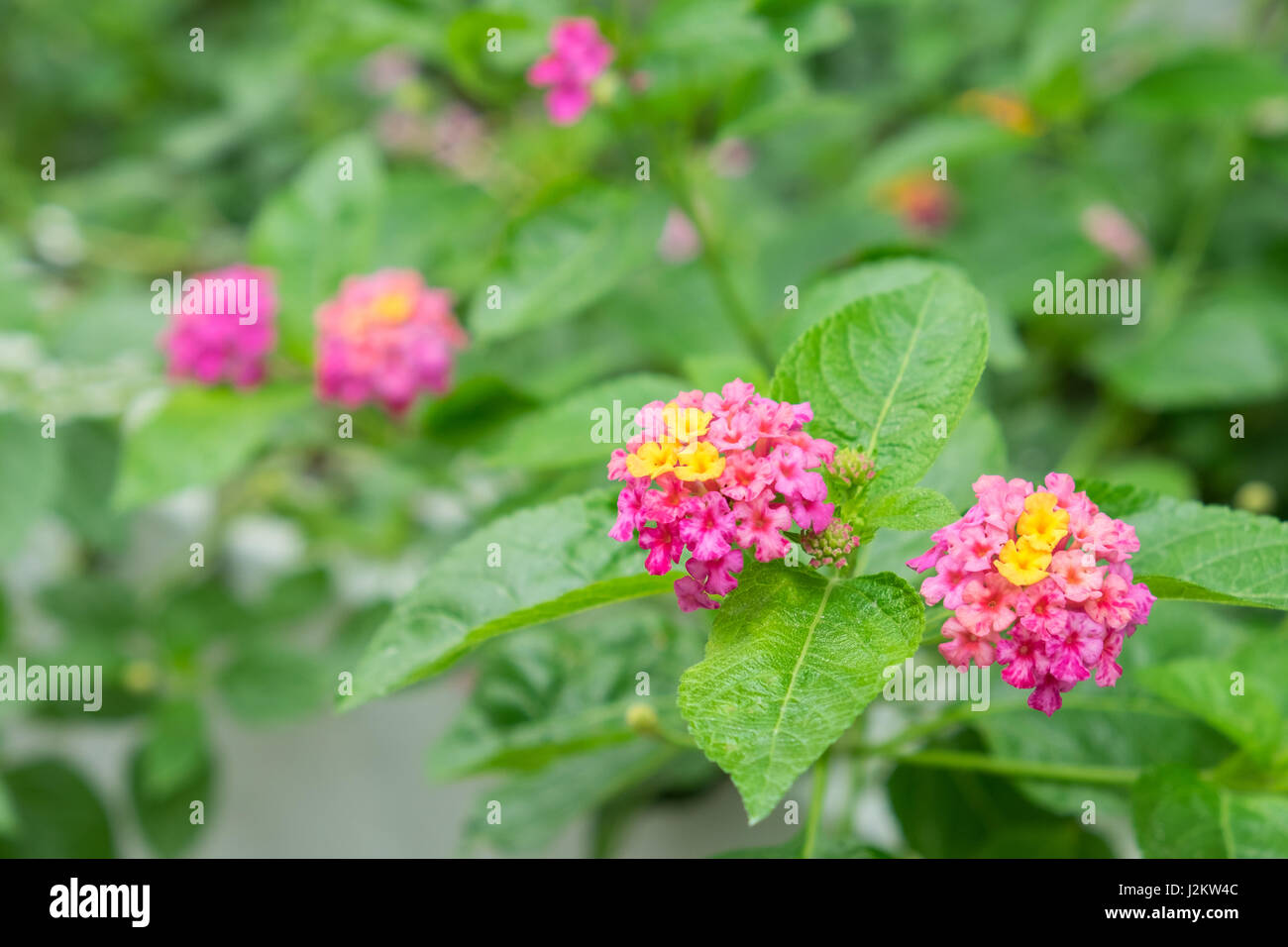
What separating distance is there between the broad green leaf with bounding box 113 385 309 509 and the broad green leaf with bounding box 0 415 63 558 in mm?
139

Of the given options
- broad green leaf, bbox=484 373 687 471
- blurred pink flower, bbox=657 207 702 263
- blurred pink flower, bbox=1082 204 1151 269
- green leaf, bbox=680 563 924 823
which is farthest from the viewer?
blurred pink flower, bbox=657 207 702 263

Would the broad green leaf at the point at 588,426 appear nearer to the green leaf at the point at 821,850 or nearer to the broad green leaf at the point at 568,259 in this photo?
the broad green leaf at the point at 568,259

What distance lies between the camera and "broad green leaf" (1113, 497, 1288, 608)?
468 millimetres

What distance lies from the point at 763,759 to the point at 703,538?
10cm

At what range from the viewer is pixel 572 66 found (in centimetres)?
83

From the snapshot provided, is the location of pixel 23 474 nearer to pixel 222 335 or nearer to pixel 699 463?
pixel 222 335

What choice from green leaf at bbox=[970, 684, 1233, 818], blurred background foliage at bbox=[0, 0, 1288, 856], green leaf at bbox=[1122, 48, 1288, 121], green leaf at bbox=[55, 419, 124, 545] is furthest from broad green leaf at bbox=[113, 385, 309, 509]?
green leaf at bbox=[1122, 48, 1288, 121]

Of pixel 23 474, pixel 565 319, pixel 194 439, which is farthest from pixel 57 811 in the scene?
pixel 565 319

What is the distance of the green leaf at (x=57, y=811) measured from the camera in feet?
3.79

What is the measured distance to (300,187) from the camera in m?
0.99

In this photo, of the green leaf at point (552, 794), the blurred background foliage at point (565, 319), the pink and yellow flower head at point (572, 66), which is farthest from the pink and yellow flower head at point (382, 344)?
the green leaf at point (552, 794)

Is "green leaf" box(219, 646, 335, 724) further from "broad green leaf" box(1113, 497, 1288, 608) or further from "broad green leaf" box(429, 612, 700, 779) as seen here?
"broad green leaf" box(1113, 497, 1288, 608)
